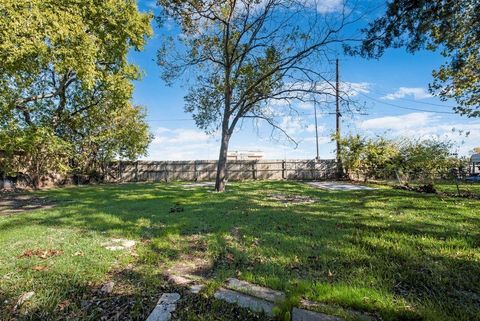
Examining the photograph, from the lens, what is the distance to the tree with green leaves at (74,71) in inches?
325

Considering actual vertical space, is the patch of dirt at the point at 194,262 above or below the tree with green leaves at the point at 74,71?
below

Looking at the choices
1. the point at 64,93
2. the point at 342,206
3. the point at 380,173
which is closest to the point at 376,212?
the point at 342,206

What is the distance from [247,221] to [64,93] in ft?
42.8

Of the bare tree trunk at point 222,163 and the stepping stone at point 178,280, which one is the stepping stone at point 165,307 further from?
the bare tree trunk at point 222,163

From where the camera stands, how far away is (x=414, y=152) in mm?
12734

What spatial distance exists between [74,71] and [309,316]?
45.5 ft

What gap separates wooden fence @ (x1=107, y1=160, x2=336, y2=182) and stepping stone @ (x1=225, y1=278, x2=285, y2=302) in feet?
56.0

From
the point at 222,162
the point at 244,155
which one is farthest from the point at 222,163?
the point at 244,155

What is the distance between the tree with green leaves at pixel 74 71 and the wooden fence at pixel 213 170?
1.85 metres

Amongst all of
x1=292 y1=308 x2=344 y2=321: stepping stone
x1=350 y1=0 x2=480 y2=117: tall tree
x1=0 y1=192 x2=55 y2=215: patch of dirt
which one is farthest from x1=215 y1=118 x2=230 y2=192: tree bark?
x1=292 y1=308 x2=344 y2=321: stepping stone

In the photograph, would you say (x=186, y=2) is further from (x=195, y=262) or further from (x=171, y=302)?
(x=171, y=302)

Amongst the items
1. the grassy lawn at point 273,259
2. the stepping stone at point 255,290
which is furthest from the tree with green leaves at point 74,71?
the stepping stone at point 255,290

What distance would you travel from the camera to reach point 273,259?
10.3ft

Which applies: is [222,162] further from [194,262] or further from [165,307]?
[165,307]
